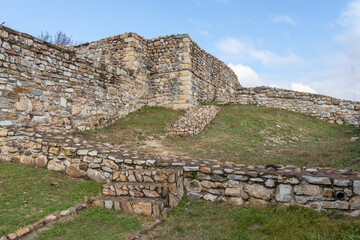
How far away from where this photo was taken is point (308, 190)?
434 centimetres

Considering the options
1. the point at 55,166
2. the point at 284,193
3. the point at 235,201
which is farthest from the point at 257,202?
the point at 55,166

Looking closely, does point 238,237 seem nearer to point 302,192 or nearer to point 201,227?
point 201,227

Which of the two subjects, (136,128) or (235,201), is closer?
(235,201)

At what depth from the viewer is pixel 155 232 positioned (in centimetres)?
385

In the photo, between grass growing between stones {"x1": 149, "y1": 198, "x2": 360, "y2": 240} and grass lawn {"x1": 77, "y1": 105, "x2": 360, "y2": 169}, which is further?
grass lawn {"x1": 77, "y1": 105, "x2": 360, "y2": 169}

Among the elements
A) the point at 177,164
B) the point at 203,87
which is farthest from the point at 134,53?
the point at 177,164

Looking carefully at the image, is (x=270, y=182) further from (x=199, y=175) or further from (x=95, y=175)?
(x=95, y=175)

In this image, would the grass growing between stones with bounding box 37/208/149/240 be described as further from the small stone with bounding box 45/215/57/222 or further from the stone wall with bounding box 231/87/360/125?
the stone wall with bounding box 231/87/360/125

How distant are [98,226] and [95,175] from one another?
2027mm

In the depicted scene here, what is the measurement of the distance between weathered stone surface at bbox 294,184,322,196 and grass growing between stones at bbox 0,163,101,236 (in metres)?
4.02

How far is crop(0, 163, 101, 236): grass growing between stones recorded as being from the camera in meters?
3.92

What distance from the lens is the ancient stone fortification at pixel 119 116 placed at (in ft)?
14.8

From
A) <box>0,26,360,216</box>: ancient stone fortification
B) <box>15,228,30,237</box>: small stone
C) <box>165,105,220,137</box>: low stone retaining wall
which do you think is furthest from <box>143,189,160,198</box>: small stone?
<box>165,105,220,137</box>: low stone retaining wall

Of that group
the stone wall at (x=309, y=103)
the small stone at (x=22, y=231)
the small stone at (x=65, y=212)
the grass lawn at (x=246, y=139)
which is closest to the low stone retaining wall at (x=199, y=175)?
the small stone at (x=65, y=212)
